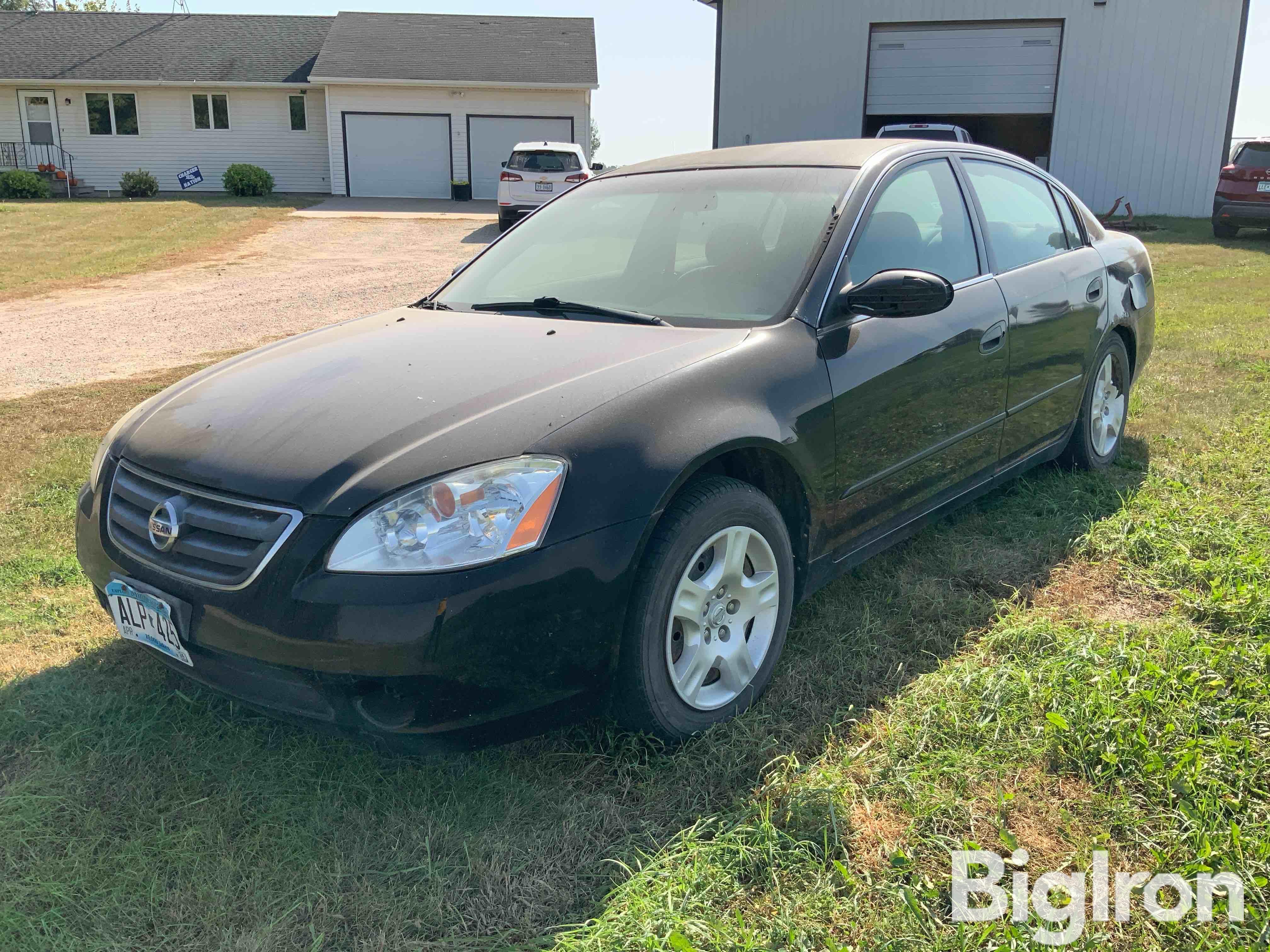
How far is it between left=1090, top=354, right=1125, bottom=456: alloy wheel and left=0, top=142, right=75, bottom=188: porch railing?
31200 mm

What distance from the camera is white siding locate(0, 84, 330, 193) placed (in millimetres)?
28922

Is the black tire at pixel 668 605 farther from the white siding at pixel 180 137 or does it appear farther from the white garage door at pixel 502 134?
the white siding at pixel 180 137

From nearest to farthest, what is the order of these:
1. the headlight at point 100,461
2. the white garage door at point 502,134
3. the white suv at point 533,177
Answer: the headlight at point 100,461 → the white suv at point 533,177 → the white garage door at point 502,134

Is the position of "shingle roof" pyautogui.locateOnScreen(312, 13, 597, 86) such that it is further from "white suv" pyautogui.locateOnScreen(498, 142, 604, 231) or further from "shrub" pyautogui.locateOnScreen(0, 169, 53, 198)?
"white suv" pyautogui.locateOnScreen(498, 142, 604, 231)

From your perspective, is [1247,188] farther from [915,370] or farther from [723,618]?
[723,618]

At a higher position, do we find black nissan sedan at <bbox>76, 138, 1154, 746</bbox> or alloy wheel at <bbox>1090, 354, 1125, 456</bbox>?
black nissan sedan at <bbox>76, 138, 1154, 746</bbox>

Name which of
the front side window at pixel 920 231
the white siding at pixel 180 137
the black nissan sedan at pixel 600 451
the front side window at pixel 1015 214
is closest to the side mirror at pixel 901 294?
the black nissan sedan at pixel 600 451

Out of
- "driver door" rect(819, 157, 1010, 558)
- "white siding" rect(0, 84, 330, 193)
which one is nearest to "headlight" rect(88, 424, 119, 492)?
"driver door" rect(819, 157, 1010, 558)

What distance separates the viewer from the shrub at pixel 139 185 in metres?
27.0

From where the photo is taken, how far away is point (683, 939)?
2.01 meters

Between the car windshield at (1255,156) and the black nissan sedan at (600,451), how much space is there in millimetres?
→ 15215

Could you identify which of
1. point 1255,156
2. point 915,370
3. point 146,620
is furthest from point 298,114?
point 146,620

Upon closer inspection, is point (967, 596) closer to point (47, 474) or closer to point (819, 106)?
point (47, 474)

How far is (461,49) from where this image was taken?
29078mm
